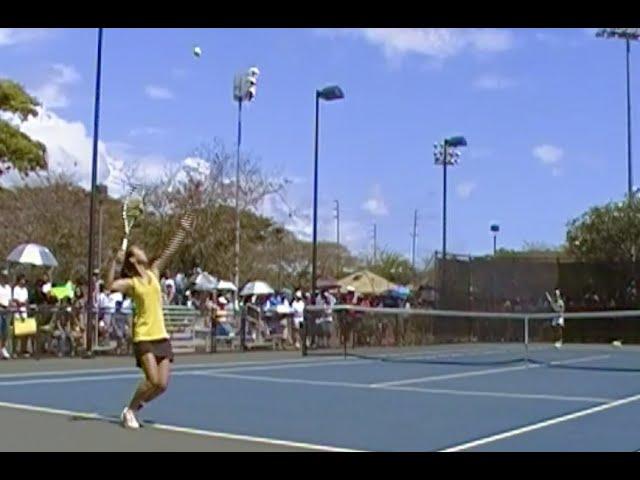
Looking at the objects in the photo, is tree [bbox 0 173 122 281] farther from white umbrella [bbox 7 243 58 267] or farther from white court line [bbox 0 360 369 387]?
white court line [bbox 0 360 369 387]

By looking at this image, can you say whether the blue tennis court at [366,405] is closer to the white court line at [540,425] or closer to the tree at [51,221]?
the white court line at [540,425]

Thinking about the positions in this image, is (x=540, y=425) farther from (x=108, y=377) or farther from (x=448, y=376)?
(x=108, y=377)

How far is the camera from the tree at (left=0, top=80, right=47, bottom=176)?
3994 centimetres

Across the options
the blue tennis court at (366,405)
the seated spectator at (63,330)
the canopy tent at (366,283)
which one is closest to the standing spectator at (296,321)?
the seated spectator at (63,330)

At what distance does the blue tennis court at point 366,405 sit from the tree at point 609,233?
23.4 m

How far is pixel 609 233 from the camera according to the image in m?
43.4

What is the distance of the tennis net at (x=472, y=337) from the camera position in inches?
944

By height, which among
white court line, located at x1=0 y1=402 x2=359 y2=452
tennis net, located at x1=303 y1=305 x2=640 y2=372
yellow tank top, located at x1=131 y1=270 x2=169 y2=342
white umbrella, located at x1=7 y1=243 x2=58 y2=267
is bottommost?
white court line, located at x1=0 y1=402 x2=359 y2=452

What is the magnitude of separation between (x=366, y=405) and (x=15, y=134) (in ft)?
101

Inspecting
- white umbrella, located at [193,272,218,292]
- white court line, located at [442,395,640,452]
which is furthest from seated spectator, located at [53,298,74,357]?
white court line, located at [442,395,640,452]

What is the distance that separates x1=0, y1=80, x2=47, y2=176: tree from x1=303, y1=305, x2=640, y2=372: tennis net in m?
18.2

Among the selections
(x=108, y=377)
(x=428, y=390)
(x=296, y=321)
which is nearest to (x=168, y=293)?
(x=296, y=321)

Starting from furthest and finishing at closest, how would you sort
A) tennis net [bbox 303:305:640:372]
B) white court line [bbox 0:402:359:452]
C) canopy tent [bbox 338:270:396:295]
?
canopy tent [bbox 338:270:396:295] → tennis net [bbox 303:305:640:372] → white court line [bbox 0:402:359:452]
